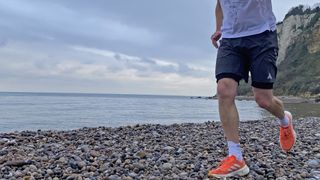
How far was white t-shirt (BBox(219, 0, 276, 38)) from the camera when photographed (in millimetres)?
4742

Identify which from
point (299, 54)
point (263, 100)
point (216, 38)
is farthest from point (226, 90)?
point (299, 54)

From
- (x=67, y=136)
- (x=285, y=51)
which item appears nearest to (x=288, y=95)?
(x=285, y=51)

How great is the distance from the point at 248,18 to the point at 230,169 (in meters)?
1.57

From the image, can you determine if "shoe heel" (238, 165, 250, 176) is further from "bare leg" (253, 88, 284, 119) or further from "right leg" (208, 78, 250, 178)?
"bare leg" (253, 88, 284, 119)

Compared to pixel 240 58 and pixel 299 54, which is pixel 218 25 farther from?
pixel 299 54

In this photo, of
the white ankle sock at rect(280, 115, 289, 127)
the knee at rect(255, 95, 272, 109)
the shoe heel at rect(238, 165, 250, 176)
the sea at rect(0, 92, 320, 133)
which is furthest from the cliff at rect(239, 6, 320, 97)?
the shoe heel at rect(238, 165, 250, 176)

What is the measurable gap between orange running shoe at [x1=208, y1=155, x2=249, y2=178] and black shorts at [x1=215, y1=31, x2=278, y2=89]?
825 mm

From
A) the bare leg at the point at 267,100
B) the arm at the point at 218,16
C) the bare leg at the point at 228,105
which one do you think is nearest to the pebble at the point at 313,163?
the bare leg at the point at 267,100

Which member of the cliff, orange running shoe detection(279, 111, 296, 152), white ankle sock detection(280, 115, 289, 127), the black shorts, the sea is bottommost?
the sea

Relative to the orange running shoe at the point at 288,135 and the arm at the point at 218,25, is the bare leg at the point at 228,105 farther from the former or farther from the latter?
the orange running shoe at the point at 288,135

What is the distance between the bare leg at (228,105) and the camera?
467cm

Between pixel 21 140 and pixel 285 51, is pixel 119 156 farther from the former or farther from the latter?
pixel 285 51

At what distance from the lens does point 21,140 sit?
8094mm

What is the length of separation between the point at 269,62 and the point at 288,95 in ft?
277
